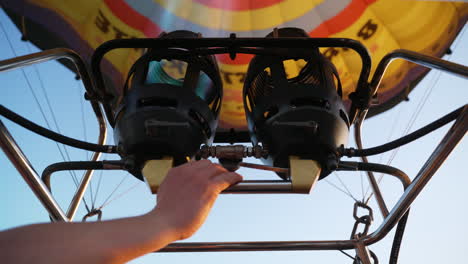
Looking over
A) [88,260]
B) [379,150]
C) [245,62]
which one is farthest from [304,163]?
[245,62]

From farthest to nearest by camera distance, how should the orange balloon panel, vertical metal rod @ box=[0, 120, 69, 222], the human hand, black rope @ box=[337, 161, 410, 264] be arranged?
the orange balloon panel
black rope @ box=[337, 161, 410, 264]
vertical metal rod @ box=[0, 120, 69, 222]
the human hand

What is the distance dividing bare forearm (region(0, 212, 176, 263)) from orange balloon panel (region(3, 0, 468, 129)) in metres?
1.61

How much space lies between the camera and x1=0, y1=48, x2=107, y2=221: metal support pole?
0.89 m

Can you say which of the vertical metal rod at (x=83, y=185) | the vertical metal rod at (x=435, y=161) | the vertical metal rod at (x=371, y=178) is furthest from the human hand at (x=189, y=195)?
the vertical metal rod at (x=371, y=178)

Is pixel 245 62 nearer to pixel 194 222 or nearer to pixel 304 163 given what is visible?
pixel 304 163

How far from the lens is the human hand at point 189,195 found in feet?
1.60

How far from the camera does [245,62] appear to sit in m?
2.29

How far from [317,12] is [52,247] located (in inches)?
86.6

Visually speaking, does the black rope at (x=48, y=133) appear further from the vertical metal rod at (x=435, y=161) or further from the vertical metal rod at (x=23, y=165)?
the vertical metal rod at (x=435, y=161)

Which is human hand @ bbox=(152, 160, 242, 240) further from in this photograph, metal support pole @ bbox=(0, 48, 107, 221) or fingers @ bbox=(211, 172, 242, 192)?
metal support pole @ bbox=(0, 48, 107, 221)

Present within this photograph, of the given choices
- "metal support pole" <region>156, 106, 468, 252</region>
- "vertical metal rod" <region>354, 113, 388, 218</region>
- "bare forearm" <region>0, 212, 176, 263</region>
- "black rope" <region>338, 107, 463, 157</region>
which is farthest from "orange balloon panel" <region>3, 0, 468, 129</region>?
"bare forearm" <region>0, 212, 176, 263</region>

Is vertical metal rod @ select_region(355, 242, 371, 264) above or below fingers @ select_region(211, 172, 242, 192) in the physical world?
above

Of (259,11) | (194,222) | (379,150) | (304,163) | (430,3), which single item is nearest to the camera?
(194,222)

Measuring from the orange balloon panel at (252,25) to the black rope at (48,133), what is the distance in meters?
1.11
